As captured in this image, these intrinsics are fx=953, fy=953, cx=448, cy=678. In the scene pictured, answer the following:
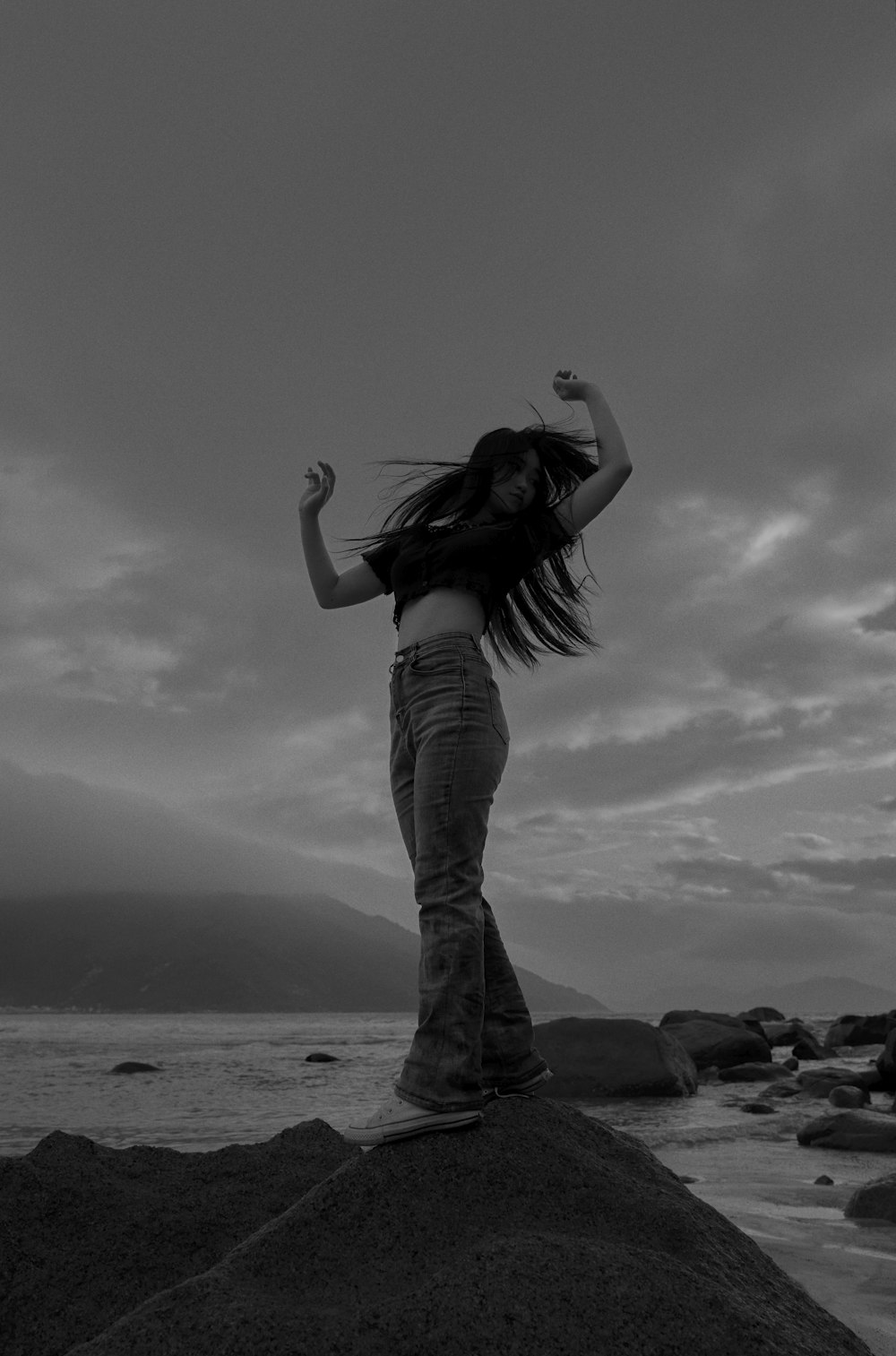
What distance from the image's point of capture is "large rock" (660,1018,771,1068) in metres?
21.7

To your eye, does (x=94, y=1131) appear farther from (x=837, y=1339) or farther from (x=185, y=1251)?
(x=837, y=1339)

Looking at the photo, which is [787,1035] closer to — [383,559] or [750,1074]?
[750,1074]

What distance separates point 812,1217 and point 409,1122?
4326mm

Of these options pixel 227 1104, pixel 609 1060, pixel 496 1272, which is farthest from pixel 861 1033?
pixel 496 1272

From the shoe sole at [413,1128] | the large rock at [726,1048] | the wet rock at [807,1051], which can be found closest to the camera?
the shoe sole at [413,1128]

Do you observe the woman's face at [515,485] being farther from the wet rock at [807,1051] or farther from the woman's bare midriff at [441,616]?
the wet rock at [807,1051]

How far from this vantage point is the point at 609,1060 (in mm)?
14914

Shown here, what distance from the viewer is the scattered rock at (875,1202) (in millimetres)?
6012

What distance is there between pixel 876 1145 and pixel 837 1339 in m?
7.80

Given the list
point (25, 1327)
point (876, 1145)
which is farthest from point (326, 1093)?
point (25, 1327)

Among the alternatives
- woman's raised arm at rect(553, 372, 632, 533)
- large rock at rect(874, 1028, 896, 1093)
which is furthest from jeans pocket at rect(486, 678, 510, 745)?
large rock at rect(874, 1028, 896, 1093)

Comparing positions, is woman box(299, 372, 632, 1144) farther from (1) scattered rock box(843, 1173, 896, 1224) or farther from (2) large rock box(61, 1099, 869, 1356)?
(1) scattered rock box(843, 1173, 896, 1224)

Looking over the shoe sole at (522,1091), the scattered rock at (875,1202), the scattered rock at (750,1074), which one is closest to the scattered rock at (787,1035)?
the scattered rock at (750,1074)

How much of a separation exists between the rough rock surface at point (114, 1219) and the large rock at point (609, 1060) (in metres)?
11.2
